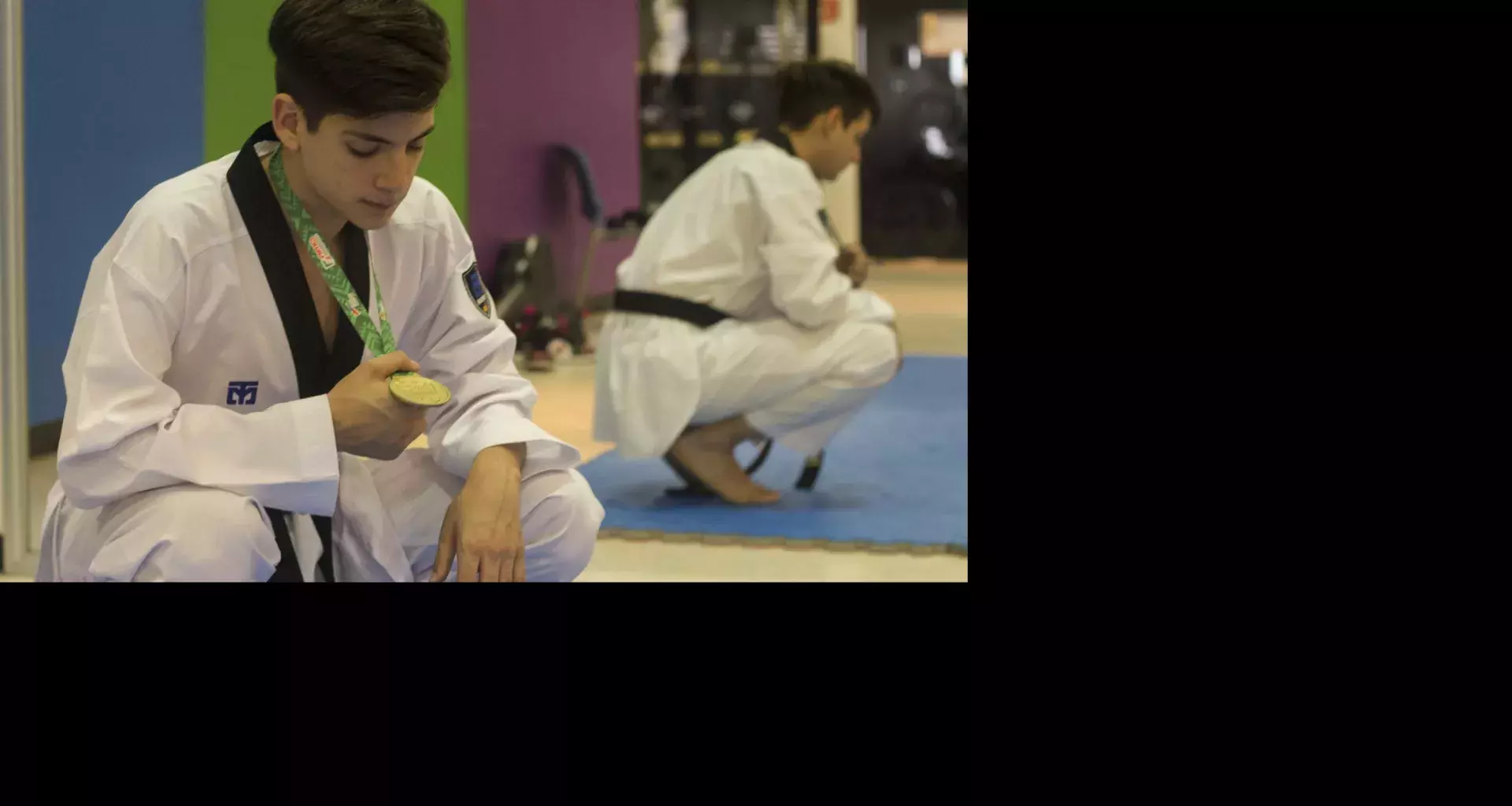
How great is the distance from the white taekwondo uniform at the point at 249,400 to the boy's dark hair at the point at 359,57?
0.37 ft

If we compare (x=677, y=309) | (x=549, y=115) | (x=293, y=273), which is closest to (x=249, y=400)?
(x=293, y=273)

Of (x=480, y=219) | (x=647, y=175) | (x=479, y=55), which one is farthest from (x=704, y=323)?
(x=647, y=175)

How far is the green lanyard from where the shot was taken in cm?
139

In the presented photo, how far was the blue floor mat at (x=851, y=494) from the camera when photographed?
3.01 meters

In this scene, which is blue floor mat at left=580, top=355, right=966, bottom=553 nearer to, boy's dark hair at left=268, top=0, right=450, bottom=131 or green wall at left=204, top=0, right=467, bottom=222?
green wall at left=204, top=0, right=467, bottom=222

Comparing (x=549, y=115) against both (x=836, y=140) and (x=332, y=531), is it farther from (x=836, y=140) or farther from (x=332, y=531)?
(x=332, y=531)

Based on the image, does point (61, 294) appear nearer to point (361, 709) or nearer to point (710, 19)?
point (361, 709)

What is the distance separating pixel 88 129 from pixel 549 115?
2.35 m

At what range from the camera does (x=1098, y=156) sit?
117cm

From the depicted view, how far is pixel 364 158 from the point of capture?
54.2 inches

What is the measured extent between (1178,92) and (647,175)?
5834 millimetres

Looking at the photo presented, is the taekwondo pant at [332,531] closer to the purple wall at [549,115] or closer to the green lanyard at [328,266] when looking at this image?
the green lanyard at [328,266]

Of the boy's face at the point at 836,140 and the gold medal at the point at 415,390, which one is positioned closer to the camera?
the gold medal at the point at 415,390

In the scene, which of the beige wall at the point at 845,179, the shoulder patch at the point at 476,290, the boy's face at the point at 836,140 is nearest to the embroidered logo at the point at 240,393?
the shoulder patch at the point at 476,290
